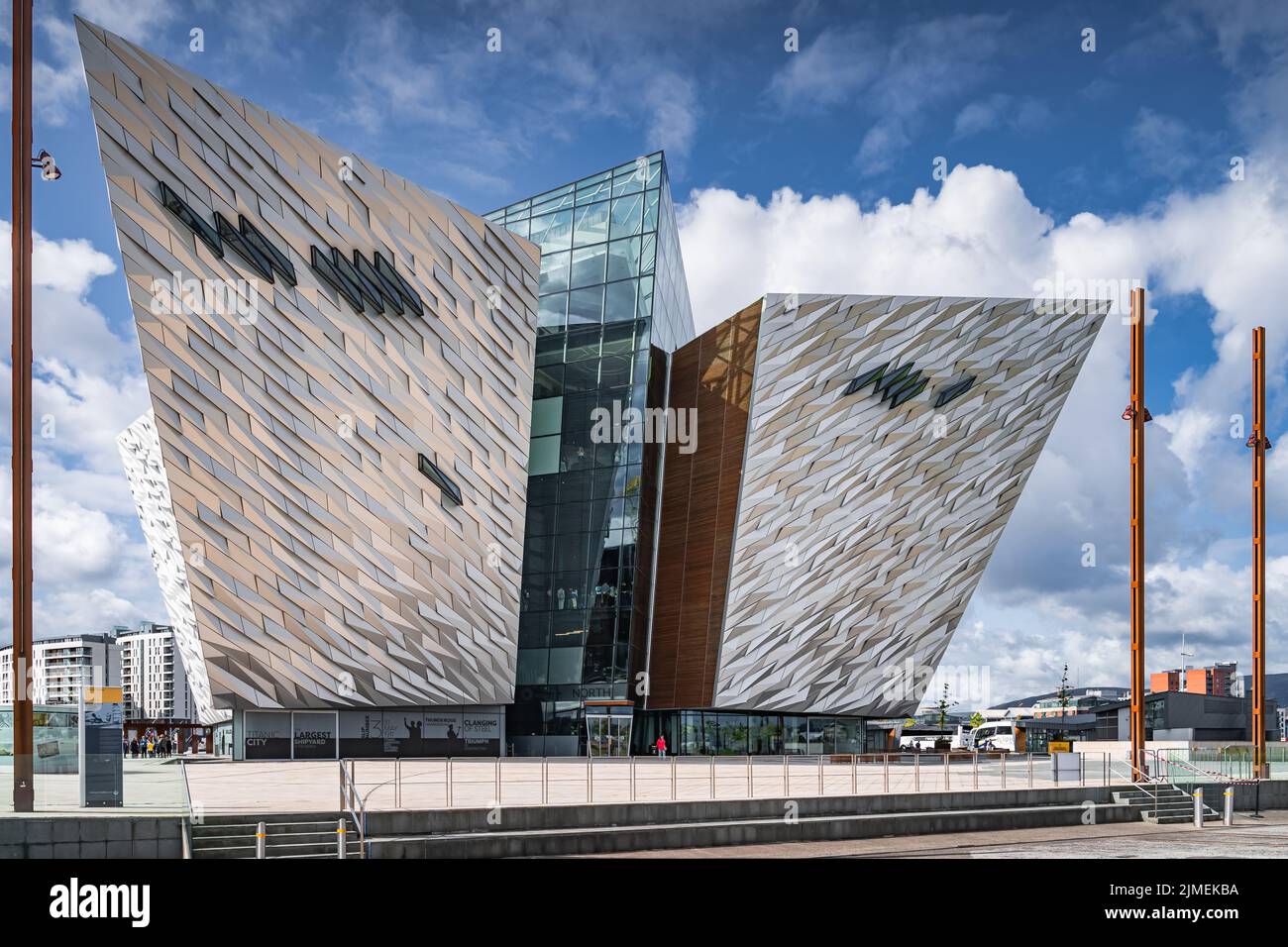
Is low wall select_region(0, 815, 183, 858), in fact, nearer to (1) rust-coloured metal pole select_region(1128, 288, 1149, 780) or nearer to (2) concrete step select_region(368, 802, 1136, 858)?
(2) concrete step select_region(368, 802, 1136, 858)

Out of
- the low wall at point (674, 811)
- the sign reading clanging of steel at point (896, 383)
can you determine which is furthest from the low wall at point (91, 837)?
the sign reading clanging of steel at point (896, 383)

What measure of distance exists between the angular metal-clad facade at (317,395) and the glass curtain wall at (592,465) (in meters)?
3.07

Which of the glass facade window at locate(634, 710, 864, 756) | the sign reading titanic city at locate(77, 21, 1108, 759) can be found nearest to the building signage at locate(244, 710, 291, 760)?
the sign reading titanic city at locate(77, 21, 1108, 759)

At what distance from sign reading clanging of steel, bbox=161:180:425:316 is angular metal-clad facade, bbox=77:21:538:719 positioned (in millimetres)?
62

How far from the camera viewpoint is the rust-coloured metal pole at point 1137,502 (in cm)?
2648

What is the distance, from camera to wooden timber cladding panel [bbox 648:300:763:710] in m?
41.0

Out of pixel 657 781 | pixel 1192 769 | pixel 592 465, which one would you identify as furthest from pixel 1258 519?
pixel 592 465

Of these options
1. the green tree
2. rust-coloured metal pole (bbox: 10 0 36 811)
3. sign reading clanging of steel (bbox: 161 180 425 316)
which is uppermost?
sign reading clanging of steel (bbox: 161 180 425 316)

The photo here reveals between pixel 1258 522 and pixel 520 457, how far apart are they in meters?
22.9

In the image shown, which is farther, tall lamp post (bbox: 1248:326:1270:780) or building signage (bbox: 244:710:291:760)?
building signage (bbox: 244:710:291:760)

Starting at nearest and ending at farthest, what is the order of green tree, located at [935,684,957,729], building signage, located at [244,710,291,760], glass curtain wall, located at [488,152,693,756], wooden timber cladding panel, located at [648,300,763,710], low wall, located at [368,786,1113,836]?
low wall, located at [368,786,1113,836] → building signage, located at [244,710,291,760] → wooden timber cladding panel, located at [648,300,763,710] → glass curtain wall, located at [488,152,693,756] → green tree, located at [935,684,957,729]

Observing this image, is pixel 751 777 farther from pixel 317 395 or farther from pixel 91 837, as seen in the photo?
pixel 317 395

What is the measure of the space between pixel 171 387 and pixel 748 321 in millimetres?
18853
